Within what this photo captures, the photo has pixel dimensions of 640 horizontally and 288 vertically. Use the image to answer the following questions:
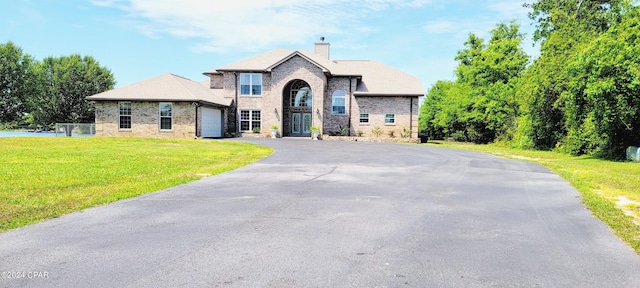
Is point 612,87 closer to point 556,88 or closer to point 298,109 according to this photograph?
point 556,88

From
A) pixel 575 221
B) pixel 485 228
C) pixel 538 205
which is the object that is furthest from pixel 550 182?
pixel 485 228

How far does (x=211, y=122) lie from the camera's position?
35812mm

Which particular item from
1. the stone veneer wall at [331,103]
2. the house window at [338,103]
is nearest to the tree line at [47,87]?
the stone veneer wall at [331,103]

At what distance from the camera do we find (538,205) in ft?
27.5

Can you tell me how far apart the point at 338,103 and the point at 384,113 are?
168 inches

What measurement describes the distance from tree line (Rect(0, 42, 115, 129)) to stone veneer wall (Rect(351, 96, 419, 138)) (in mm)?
36841

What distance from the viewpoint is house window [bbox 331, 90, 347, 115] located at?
126 feet

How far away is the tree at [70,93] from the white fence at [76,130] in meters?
17.9

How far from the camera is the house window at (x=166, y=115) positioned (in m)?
34.0

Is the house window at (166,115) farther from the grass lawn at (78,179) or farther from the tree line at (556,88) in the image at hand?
the tree line at (556,88)

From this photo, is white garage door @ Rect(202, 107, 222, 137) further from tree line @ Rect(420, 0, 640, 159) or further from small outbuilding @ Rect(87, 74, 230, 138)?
tree line @ Rect(420, 0, 640, 159)

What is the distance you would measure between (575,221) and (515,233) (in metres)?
1.70

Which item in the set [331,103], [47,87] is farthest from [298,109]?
[47,87]

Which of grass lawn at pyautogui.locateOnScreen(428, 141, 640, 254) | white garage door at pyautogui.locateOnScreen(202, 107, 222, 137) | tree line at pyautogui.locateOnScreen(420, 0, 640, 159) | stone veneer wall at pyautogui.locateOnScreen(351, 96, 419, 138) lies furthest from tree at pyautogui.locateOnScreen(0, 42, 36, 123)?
grass lawn at pyautogui.locateOnScreen(428, 141, 640, 254)
